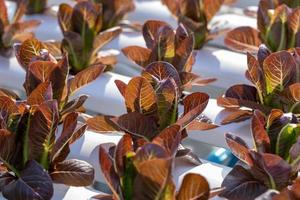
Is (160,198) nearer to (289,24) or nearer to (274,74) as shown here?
(274,74)

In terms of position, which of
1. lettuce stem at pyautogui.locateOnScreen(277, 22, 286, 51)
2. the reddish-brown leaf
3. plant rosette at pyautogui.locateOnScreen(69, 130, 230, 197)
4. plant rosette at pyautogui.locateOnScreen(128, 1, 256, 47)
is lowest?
plant rosette at pyautogui.locateOnScreen(128, 1, 256, 47)

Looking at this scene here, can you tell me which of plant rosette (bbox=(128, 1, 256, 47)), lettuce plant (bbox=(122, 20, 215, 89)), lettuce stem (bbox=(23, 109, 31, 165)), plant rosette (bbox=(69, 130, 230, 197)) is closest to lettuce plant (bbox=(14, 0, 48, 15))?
plant rosette (bbox=(128, 1, 256, 47))

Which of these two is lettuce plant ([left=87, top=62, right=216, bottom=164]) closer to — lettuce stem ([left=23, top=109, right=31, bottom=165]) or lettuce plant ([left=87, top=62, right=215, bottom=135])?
lettuce plant ([left=87, top=62, right=215, bottom=135])

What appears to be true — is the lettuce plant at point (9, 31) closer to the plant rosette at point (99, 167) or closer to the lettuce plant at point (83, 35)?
the lettuce plant at point (83, 35)

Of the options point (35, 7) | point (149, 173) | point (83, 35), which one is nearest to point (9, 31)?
point (83, 35)

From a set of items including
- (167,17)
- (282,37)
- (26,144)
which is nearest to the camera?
(26,144)

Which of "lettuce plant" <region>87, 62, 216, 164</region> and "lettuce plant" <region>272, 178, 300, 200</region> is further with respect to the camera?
"lettuce plant" <region>87, 62, 216, 164</region>

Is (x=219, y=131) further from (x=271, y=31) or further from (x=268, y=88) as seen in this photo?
(x=271, y=31)
